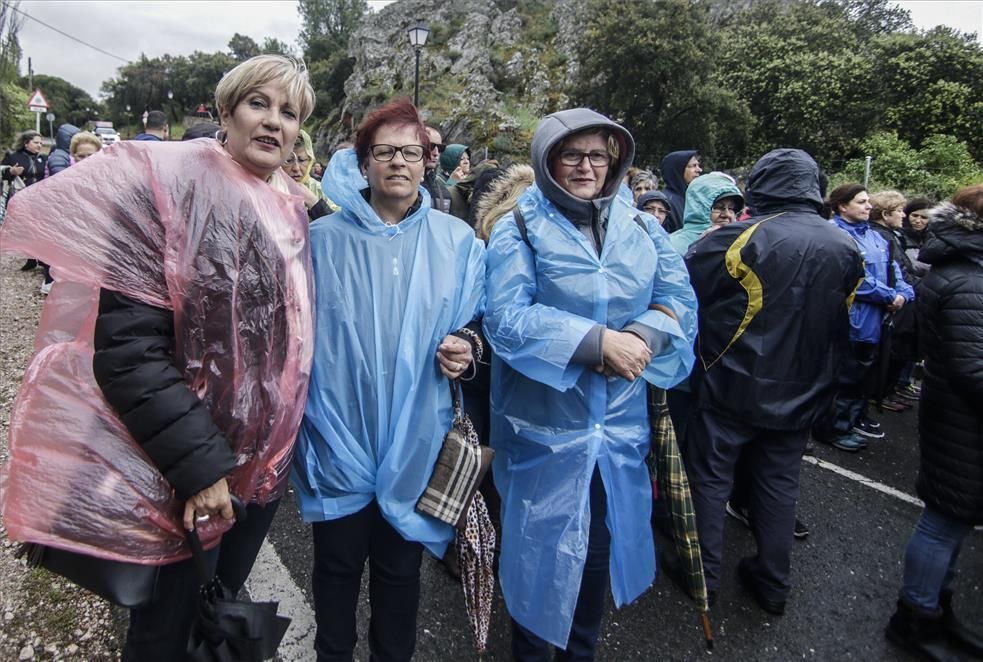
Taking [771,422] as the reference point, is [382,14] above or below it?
above

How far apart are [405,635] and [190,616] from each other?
0.67 metres

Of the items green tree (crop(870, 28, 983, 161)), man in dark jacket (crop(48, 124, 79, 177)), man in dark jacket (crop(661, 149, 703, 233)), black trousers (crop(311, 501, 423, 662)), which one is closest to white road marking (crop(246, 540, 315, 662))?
black trousers (crop(311, 501, 423, 662))

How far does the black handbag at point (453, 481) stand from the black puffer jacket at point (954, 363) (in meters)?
1.86

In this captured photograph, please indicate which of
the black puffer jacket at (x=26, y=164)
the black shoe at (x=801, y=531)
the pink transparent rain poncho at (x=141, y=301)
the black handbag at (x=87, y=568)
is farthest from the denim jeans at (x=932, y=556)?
the black puffer jacket at (x=26, y=164)

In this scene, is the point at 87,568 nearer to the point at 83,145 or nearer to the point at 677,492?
the point at 677,492

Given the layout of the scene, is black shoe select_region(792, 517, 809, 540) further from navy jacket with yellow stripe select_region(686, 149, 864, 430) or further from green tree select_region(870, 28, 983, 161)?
green tree select_region(870, 28, 983, 161)

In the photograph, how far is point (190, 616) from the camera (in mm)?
1530

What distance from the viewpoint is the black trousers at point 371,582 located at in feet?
5.80

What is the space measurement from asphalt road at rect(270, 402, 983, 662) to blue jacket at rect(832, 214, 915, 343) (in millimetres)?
1537

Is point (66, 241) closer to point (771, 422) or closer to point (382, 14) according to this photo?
point (771, 422)

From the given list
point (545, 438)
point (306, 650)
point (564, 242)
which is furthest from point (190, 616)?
point (564, 242)

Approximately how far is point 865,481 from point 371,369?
3863 mm

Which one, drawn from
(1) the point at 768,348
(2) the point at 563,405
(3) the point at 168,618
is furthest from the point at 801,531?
(3) the point at 168,618

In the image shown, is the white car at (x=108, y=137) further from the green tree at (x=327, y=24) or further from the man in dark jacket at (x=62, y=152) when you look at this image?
the green tree at (x=327, y=24)
